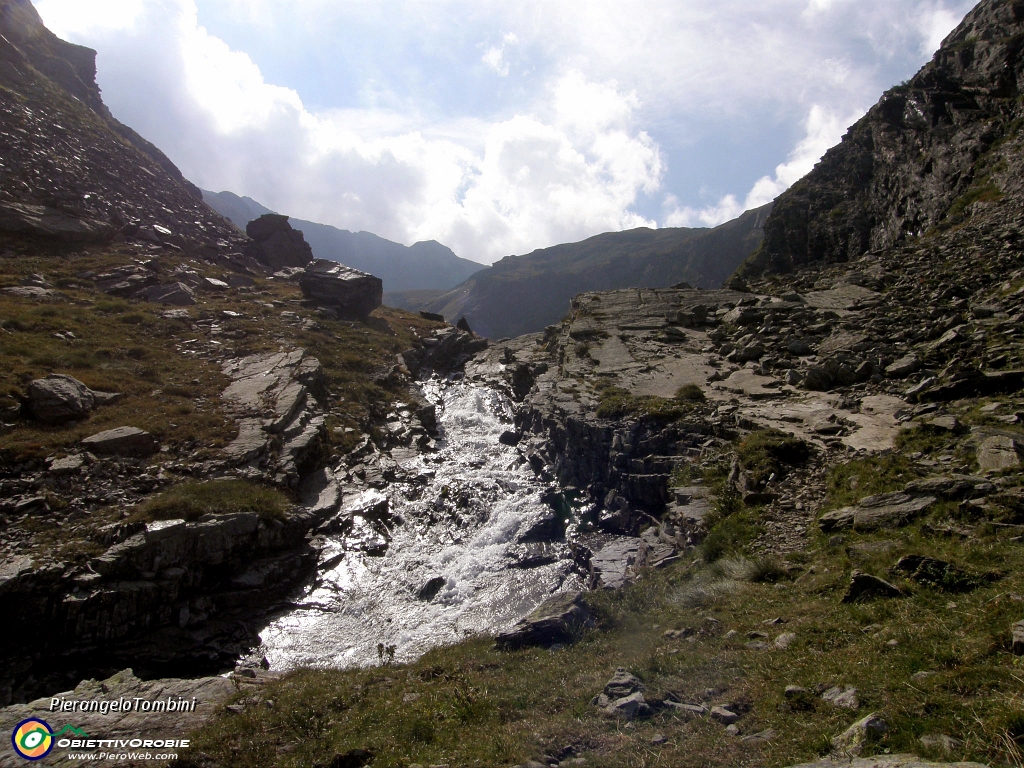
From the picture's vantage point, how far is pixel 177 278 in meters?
41.6

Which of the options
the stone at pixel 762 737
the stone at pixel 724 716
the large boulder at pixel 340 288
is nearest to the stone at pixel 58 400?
the stone at pixel 724 716

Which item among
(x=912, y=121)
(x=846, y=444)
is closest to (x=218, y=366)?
(x=846, y=444)

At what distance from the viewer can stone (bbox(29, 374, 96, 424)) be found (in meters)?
18.4

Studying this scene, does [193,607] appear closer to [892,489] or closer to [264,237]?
[892,489]

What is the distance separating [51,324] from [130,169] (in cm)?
4264

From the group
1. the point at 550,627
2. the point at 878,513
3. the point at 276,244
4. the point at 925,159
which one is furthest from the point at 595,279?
the point at 550,627

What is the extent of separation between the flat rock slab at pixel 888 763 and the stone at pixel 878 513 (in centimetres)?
667

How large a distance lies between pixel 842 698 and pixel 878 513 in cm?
582

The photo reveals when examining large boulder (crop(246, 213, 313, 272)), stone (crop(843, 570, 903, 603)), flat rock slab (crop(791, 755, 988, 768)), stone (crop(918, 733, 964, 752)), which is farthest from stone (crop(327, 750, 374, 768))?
large boulder (crop(246, 213, 313, 272))

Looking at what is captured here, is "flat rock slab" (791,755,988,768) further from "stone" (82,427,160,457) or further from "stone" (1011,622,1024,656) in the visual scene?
"stone" (82,427,160,457)

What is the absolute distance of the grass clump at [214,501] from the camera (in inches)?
618

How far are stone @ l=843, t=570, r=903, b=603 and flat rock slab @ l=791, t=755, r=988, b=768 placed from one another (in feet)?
13.0

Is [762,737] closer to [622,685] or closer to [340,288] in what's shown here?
[622,685]

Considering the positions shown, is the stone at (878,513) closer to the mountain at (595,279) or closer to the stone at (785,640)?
the stone at (785,640)
